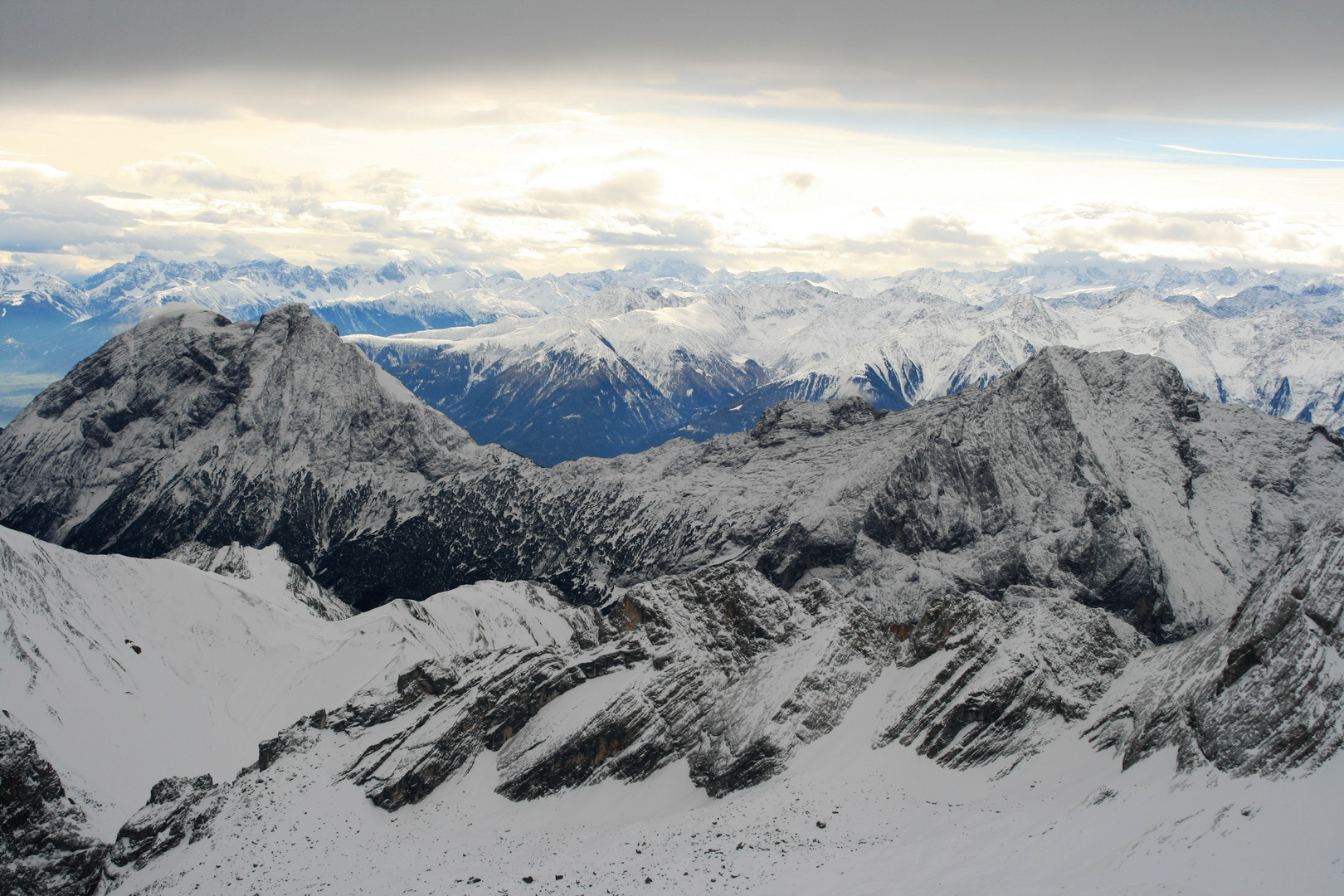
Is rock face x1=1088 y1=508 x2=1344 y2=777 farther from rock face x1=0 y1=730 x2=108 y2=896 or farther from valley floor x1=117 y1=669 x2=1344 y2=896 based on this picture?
rock face x1=0 y1=730 x2=108 y2=896

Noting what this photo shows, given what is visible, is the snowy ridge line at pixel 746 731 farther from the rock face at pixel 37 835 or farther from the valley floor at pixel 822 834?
the valley floor at pixel 822 834

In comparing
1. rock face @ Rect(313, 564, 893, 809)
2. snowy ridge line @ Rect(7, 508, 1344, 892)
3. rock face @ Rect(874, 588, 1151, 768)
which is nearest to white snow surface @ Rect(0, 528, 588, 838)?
snowy ridge line @ Rect(7, 508, 1344, 892)

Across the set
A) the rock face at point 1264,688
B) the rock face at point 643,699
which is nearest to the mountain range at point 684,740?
the rock face at point 1264,688

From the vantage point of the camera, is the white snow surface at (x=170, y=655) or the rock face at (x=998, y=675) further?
the white snow surface at (x=170, y=655)

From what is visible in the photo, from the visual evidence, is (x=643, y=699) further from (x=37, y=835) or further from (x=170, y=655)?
(x=170, y=655)

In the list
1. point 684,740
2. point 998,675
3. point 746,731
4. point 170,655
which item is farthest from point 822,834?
point 170,655
